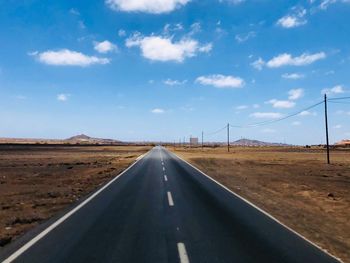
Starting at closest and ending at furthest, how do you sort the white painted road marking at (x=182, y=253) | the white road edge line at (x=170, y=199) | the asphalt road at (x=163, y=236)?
1. the white painted road marking at (x=182, y=253)
2. the asphalt road at (x=163, y=236)
3. the white road edge line at (x=170, y=199)

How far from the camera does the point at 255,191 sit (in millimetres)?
21281

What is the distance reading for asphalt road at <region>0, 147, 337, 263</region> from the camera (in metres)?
8.12

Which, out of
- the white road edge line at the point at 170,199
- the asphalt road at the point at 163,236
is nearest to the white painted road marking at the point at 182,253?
the asphalt road at the point at 163,236

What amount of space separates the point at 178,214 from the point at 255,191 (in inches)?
362

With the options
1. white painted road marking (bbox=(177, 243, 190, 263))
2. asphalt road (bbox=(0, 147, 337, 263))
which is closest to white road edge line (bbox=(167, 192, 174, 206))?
asphalt road (bbox=(0, 147, 337, 263))

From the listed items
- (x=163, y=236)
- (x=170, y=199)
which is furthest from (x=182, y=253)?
(x=170, y=199)

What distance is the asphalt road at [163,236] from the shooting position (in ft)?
26.7

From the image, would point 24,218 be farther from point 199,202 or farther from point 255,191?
point 255,191

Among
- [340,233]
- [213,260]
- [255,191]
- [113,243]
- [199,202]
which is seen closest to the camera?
[213,260]

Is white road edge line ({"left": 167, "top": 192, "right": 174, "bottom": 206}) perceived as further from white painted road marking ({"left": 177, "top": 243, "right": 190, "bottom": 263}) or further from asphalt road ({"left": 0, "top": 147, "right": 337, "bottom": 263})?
white painted road marking ({"left": 177, "top": 243, "right": 190, "bottom": 263})

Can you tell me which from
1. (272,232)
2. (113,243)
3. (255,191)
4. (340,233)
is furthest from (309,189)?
(113,243)

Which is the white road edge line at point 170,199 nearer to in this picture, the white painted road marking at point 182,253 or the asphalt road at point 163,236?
the asphalt road at point 163,236

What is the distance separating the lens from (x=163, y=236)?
9906mm

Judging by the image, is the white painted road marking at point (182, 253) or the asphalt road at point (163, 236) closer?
the white painted road marking at point (182, 253)
